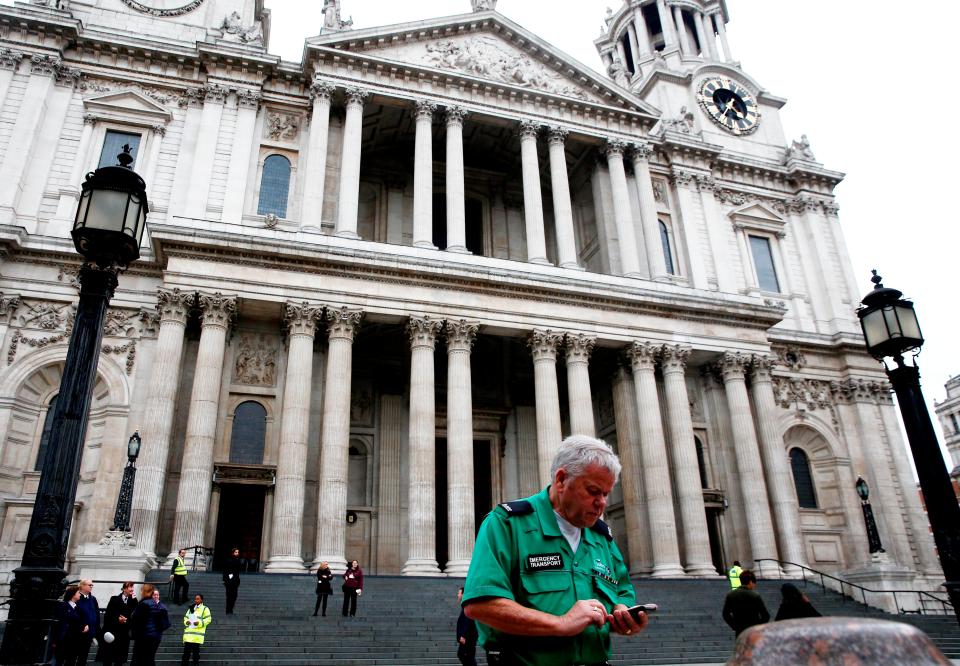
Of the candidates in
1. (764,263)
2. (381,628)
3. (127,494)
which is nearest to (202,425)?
(127,494)

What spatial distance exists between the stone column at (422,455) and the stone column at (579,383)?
4543 mm

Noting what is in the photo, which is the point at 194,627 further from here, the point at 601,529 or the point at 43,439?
the point at 43,439

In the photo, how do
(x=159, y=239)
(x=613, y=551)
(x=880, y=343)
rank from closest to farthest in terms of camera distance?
1. (x=613, y=551)
2. (x=880, y=343)
3. (x=159, y=239)

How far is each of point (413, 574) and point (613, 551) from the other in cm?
1742

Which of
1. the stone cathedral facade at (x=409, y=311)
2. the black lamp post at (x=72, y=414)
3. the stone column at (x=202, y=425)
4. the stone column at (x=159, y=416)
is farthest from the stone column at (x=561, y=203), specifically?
the black lamp post at (x=72, y=414)

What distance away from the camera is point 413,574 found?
19.5 meters

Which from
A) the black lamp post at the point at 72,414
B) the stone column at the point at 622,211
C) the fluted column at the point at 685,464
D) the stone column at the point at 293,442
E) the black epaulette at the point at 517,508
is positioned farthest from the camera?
the stone column at the point at 622,211

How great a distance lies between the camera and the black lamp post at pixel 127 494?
55.7 feet

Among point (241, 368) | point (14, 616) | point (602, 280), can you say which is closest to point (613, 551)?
point (14, 616)

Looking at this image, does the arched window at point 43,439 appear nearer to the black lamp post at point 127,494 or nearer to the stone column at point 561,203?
the black lamp post at point 127,494

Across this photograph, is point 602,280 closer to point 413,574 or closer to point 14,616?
point 413,574

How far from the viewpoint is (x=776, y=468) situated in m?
24.7

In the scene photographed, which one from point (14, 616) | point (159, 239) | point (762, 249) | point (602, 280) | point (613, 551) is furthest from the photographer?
point (762, 249)

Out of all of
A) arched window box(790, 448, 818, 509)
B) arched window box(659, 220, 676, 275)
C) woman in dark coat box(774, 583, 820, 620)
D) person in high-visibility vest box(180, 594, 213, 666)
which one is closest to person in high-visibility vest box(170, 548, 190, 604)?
person in high-visibility vest box(180, 594, 213, 666)
